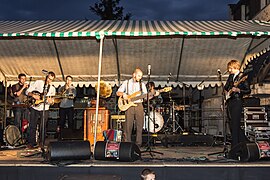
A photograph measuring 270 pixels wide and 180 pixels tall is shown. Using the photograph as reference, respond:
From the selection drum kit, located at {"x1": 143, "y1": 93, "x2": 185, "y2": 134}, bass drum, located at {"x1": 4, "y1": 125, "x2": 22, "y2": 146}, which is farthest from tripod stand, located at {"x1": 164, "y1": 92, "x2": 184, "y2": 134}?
bass drum, located at {"x1": 4, "y1": 125, "x2": 22, "y2": 146}

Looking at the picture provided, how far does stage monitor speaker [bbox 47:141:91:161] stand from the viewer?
511 cm

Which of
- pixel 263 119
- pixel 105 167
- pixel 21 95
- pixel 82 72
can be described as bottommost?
pixel 105 167

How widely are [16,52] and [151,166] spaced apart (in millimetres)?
5005

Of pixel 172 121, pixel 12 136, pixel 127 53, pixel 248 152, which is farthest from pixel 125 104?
pixel 172 121

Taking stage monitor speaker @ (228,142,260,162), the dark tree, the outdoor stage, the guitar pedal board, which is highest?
the dark tree

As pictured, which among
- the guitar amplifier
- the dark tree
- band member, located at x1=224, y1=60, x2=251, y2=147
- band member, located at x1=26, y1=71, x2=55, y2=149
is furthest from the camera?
the dark tree

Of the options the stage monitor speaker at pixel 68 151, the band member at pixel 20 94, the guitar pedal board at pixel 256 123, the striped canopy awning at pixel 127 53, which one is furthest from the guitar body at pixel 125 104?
the guitar pedal board at pixel 256 123

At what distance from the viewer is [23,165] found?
16.7 feet

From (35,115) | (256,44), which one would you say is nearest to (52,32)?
(35,115)

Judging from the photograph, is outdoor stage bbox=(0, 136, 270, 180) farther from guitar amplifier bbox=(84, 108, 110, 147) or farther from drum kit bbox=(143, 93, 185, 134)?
drum kit bbox=(143, 93, 185, 134)

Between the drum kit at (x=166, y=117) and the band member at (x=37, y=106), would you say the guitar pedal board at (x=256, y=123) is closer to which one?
the drum kit at (x=166, y=117)

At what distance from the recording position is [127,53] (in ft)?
27.6

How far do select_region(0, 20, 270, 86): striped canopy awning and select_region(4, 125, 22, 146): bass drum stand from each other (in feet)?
6.23

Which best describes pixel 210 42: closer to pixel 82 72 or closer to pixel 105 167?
pixel 82 72
